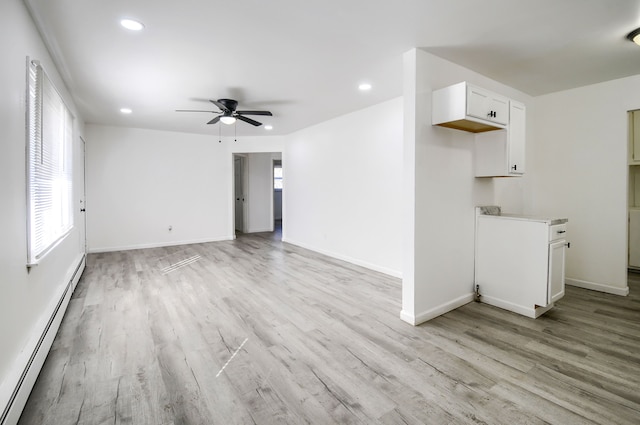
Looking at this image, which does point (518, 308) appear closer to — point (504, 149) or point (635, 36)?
point (504, 149)

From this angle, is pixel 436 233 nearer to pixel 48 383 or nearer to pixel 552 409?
pixel 552 409

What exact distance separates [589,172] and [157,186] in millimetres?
7327

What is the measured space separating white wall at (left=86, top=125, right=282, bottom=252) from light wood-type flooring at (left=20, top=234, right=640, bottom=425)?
9.32ft

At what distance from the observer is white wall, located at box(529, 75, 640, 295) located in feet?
11.8

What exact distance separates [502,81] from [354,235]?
289cm

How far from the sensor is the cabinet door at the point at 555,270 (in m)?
2.88

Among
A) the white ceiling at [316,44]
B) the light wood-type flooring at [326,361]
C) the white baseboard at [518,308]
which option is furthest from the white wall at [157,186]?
the white baseboard at [518,308]

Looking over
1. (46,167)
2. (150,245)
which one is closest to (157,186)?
(150,245)

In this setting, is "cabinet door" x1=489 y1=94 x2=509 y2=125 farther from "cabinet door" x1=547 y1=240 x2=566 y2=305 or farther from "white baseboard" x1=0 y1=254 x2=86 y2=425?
"white baseboard" x1=0 y1=254 x2=86 y2=425

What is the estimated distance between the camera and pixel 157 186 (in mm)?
6559

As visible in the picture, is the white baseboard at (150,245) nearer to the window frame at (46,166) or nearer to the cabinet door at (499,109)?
the window frame at (46,166)

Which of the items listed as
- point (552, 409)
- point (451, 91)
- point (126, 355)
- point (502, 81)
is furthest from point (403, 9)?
point (126, 355)

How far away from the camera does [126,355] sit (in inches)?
91.0

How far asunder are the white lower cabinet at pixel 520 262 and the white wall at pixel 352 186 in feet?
3.81
